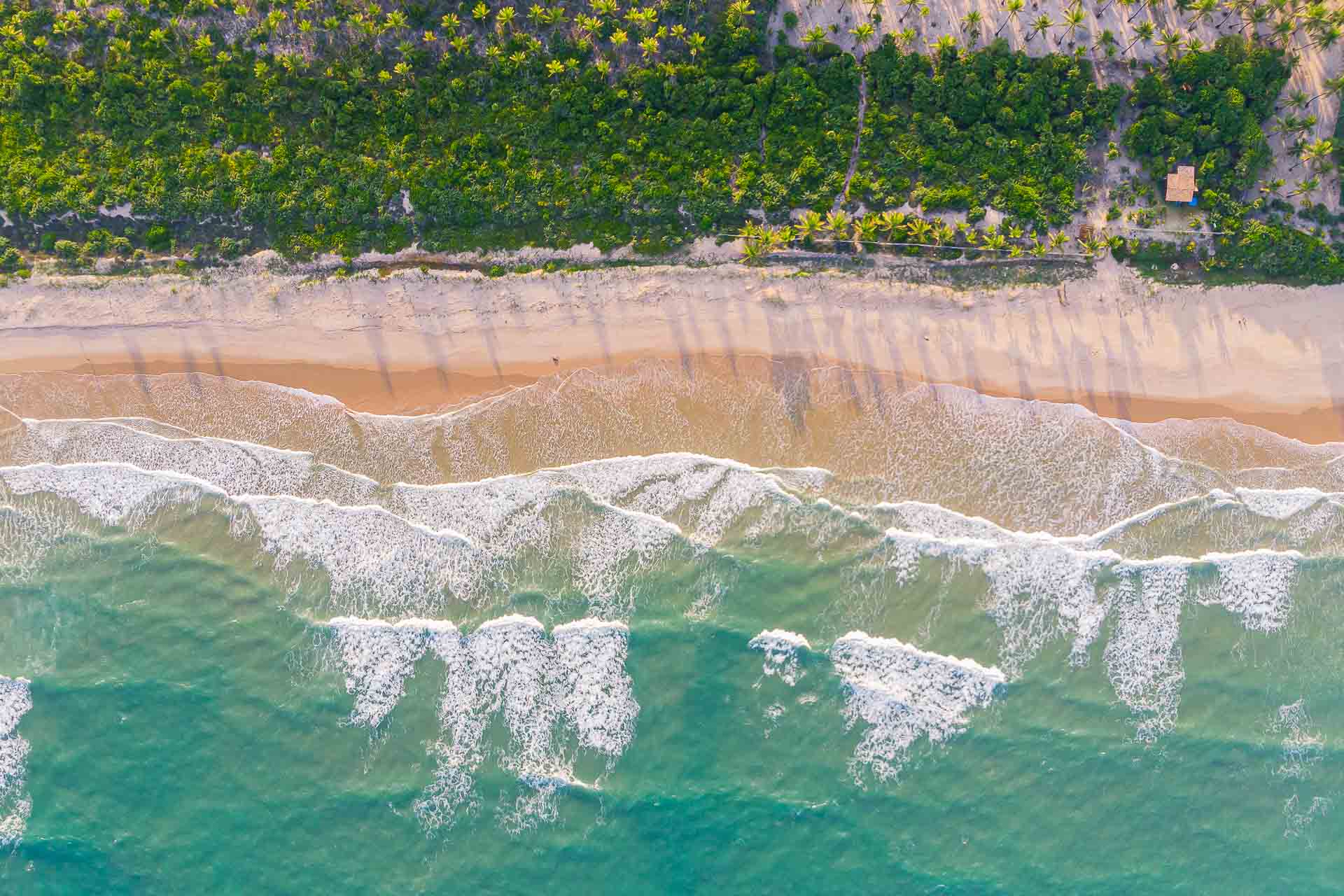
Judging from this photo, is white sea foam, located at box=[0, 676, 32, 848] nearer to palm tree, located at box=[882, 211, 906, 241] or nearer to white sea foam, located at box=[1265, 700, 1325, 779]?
palm tree, located at box=[882, 211, 906, 241]

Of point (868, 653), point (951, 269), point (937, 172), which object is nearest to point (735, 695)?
point (868, 653)

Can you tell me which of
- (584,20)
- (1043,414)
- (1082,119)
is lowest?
(1043,414)

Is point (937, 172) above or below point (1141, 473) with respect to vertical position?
above

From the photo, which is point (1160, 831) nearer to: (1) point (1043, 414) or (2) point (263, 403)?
(1) point (1043, 414)

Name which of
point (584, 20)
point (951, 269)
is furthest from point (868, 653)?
point (584, 20)

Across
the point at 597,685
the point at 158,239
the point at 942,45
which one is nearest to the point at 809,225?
the point at 942,45

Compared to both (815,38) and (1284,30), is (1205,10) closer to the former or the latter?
(1284,30)
